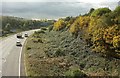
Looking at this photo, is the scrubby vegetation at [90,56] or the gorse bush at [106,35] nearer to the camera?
the scrubby vegetation at [90,56]

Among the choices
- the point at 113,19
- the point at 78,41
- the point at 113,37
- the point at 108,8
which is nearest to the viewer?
the point at 113,37

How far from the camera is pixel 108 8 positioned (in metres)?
58.8

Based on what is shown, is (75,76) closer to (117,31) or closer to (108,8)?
(117,31)

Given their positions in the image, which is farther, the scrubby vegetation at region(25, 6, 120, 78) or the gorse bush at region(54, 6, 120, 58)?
the gorse bush at region(54, 6, 120, 58)

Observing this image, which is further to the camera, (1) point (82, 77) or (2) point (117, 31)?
(2) point (117, 31)

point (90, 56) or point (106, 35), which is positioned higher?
point (106, 35)

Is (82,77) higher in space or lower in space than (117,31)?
lower

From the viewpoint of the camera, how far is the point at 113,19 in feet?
149

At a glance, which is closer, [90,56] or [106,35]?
[106,35]

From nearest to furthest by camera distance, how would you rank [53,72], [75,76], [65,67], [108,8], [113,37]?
[75,76] < [53,72] < [65,67] < [113,37] < [108,8]

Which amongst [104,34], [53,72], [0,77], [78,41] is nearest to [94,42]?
[104,34]

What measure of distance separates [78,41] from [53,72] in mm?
20646

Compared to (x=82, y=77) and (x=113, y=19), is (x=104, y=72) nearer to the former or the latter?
(x=82, y=77)

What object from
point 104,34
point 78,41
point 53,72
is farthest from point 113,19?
point 53,72
